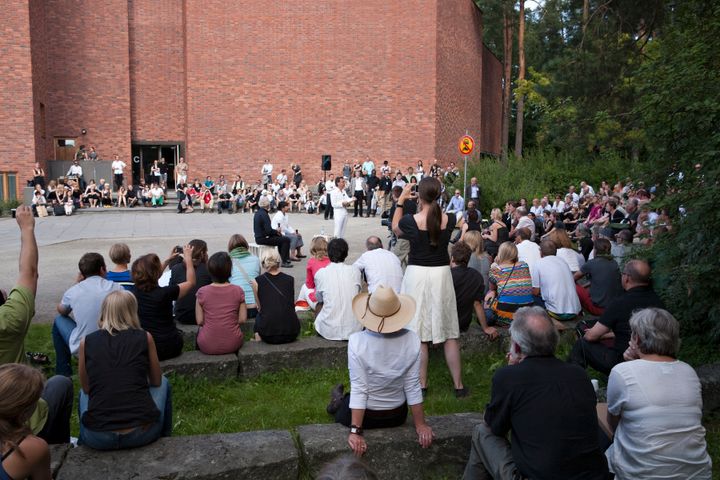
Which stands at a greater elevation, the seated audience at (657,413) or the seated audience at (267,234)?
the seated audience at (267,234)

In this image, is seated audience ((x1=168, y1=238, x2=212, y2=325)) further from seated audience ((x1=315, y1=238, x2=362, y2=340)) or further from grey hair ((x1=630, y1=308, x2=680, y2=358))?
grey hair ((x1=630, y1=308, x2=680, y2=358))

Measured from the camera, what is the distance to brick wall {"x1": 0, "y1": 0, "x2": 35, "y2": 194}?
977 inches

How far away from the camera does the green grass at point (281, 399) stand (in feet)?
15.7

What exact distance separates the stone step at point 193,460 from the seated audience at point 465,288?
2703mm

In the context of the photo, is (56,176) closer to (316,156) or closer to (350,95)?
(316,156)

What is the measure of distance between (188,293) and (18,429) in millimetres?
3880

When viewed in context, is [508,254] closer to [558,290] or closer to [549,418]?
[558,290]

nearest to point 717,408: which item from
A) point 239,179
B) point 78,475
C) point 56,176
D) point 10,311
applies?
point 78,475

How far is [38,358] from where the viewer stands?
592cm

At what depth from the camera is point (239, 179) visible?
2711 cm

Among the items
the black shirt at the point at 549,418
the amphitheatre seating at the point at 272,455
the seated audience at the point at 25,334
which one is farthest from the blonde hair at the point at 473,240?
the seated audience at the point at 25,334

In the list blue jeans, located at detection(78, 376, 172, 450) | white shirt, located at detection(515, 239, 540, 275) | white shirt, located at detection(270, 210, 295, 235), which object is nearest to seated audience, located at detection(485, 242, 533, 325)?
white shirt, located at detection(515, 239, 540, 275)

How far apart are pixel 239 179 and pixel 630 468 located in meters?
24.8

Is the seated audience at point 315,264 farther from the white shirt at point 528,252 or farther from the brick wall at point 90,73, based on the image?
the brick wall at point 90,73
